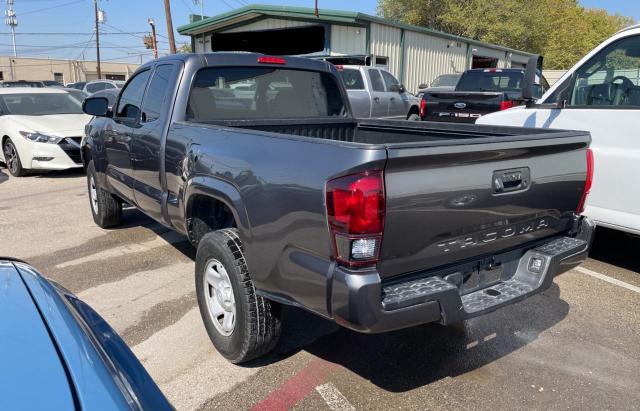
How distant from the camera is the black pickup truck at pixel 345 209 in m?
2.30

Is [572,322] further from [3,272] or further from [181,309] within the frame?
[3,272]

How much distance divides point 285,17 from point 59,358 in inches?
867

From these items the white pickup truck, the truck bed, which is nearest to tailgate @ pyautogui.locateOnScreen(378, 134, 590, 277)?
the truck bed

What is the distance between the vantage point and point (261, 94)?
4.41 meters

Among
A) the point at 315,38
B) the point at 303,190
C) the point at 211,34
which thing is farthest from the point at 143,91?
the point at 211,34

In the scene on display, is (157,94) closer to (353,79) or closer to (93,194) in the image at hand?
(93,194)

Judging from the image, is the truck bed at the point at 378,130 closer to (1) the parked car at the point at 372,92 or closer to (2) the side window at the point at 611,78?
(2) the side window at the point at 611,78

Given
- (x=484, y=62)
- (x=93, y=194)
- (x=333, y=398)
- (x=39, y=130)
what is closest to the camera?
(x=333, y=398)

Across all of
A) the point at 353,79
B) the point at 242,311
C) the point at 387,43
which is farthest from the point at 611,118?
the point at 387,43

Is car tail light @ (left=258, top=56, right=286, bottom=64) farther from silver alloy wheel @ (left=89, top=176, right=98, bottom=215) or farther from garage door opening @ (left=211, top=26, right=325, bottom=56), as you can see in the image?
garage door opening @ (left=211, top=26, right=325, bottom=56)

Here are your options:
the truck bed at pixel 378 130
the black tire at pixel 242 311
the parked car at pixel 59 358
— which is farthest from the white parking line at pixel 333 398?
the truck bed at pixel 378 130

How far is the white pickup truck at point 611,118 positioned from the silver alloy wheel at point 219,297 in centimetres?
350

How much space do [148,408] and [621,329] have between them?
11.7ft

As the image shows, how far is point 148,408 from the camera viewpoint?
1528 millimetres
